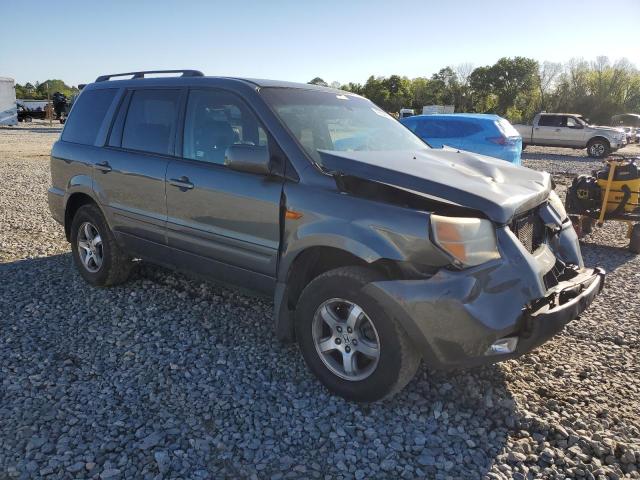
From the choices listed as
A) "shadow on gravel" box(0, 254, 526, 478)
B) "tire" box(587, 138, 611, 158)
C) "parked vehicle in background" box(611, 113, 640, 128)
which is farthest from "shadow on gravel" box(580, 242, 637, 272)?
"parked vehicle in background" box(611, 113, 640, 128)

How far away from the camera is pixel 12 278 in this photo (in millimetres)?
5219

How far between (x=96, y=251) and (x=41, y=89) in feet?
264

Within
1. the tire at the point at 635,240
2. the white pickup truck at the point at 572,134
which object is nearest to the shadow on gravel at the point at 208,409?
the tire at the point at 635,240

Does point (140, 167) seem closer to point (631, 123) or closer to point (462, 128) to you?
point (462, 128)

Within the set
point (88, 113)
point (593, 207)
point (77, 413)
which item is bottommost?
point (77, 413)

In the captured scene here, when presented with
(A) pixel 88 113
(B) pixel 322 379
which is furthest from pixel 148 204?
(B) pixel 322 379

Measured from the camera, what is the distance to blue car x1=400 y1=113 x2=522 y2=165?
34.7 feet

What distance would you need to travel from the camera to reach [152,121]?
430cm

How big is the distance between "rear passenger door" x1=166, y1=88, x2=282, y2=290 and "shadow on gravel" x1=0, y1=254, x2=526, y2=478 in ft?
2.00

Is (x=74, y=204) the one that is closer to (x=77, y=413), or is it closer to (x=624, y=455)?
(x=77, y=413)

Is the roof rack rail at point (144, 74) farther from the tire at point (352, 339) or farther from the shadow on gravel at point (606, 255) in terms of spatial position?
the shadow on gravel at point (606, 255)

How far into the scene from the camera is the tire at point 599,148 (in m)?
22.6

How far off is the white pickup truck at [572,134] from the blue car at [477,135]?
14100 millimetres

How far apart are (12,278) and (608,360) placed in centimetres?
543
